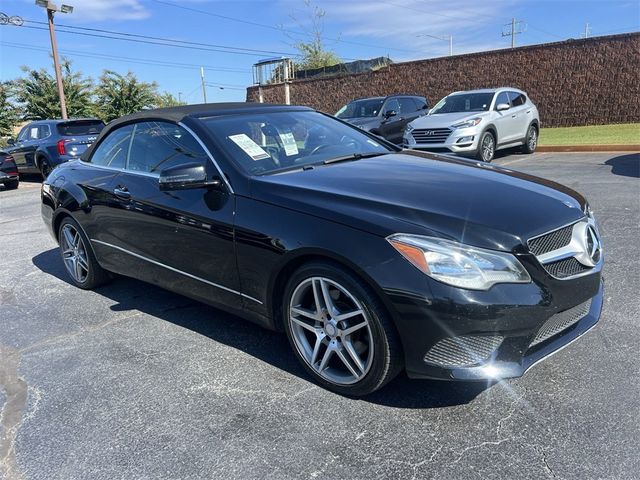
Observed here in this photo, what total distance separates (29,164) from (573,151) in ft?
47.6

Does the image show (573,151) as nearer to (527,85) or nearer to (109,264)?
(527,85)

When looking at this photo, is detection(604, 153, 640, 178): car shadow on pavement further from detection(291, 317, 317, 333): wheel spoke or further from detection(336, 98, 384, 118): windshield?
detection(291, 317, 317, 333): wheel spoke

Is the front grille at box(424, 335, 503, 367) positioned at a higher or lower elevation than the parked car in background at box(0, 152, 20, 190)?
lower

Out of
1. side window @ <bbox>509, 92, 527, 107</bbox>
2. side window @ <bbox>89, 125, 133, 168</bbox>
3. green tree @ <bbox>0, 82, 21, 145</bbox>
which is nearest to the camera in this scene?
side window @ <bbox>89, 125, 133, 168</bbox>

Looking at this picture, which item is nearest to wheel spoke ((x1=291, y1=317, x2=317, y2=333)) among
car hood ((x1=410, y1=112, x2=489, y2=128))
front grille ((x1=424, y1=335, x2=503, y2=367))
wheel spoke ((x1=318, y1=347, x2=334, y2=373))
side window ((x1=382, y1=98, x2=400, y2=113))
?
wheel spoke ((x1=318, y1=347, x2=334, y2=373))

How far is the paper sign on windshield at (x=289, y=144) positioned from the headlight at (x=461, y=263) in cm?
148

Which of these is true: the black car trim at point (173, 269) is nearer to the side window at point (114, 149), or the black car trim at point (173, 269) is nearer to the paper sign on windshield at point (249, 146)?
the side window at point (114, 149)

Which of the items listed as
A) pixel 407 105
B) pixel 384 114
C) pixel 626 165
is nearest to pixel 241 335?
pixel 626 165

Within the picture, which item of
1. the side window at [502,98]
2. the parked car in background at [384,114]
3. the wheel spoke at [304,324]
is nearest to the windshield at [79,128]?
the parked car in background at [384,114]

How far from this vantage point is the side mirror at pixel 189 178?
3303 mm

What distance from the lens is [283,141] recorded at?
12.5 ft

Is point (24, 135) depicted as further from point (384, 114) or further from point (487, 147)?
point (487, 147)

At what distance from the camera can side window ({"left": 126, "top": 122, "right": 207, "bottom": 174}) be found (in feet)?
12.0

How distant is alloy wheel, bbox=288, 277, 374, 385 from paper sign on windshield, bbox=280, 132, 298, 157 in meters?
1.18
